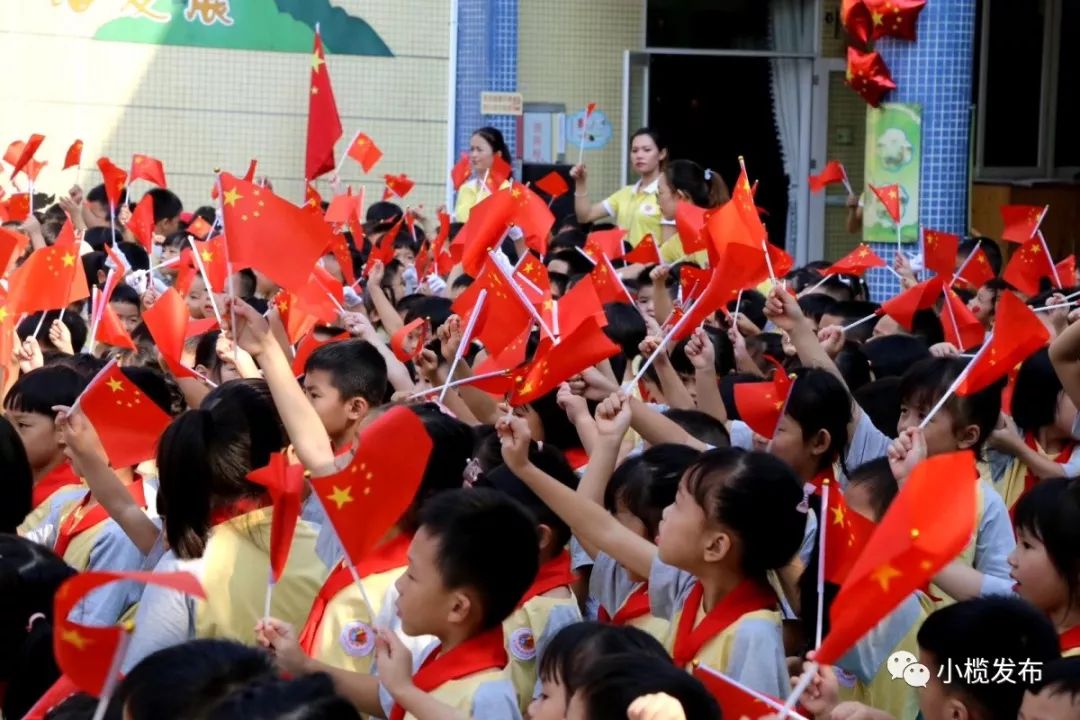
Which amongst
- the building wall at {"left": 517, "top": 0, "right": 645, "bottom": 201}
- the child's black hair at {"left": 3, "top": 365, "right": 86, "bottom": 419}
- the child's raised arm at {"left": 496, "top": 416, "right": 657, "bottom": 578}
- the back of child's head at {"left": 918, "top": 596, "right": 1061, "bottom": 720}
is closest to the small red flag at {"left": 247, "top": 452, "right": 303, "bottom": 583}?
the child's raised arm at {"left": 496, "top": 416, "right": 657, "bottom": 578}

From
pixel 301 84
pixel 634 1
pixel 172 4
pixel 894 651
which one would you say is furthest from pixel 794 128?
pixel 894 651

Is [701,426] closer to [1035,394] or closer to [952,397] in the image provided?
[952,397]

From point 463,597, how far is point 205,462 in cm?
71

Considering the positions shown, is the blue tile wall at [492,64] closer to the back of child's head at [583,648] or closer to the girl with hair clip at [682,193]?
the girl with hair clip at [682,193]

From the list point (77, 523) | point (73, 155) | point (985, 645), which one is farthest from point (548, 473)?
point (73, 155)

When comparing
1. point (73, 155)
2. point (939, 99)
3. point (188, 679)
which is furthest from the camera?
point (73, 155)

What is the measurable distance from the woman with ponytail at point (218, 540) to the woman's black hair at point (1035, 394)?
2.13 m

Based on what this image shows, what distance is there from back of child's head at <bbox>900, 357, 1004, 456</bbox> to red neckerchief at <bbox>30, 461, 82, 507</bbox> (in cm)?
210

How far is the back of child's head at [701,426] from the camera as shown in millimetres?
4398

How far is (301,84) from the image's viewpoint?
12688 mm

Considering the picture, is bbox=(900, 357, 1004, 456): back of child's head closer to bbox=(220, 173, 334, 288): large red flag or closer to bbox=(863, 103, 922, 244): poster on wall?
bbox=(220, 173, 334, 288): large red flag

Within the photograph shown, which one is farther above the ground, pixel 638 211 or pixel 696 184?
pixel 696 184

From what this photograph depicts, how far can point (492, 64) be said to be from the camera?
40.5 ft

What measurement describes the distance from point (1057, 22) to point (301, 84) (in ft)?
19.2
